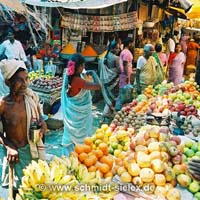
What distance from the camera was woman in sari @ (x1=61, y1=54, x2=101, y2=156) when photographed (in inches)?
197

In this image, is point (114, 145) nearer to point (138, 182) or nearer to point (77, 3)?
point (138, 182)

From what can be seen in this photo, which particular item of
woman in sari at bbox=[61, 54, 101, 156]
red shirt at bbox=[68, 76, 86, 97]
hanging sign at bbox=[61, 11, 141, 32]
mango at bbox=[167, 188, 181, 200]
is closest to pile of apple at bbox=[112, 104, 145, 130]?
woman in sari at bbox=[61, 54, 101, 156]

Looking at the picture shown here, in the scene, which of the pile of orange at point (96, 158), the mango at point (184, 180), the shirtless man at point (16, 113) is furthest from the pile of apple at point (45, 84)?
the mango at point (184, 180)

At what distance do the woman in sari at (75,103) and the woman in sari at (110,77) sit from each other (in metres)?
2.03

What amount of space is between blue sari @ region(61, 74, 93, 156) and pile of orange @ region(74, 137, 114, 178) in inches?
75.0

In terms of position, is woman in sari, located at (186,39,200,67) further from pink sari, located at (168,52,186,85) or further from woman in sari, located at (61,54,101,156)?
woman in sari, located at (61,54,101,156)

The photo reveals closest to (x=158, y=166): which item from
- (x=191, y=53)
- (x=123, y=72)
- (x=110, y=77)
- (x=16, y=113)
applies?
(x=16, y=113)

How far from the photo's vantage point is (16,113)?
11.3ft

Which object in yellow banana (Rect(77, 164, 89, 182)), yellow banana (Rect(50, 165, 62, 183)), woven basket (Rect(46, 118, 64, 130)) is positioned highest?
yellow banana (Rect(50, 165, 62, 183))

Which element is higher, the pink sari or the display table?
the pink sari

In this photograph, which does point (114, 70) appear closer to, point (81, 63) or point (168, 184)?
point (81, 63)

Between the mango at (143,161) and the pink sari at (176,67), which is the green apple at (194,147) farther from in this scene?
the pink sari at (176,67)

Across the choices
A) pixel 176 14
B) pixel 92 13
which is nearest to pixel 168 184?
pixel 92 13

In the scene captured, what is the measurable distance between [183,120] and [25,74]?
1738 mm
